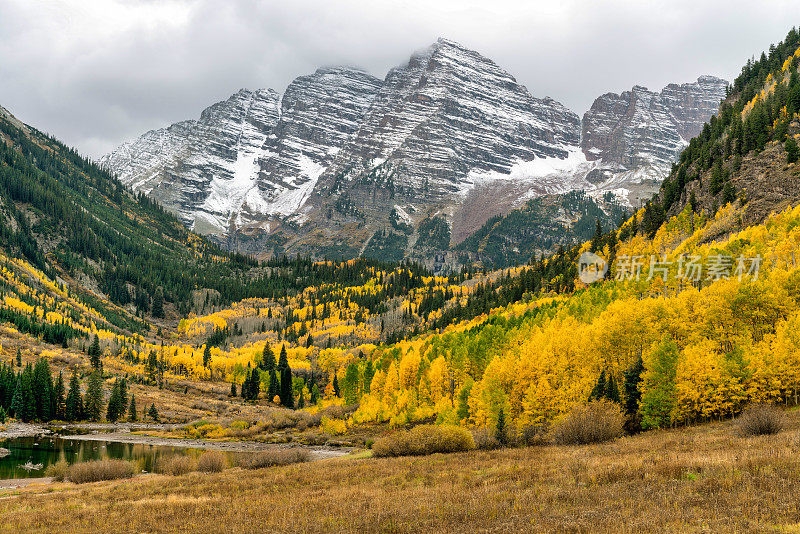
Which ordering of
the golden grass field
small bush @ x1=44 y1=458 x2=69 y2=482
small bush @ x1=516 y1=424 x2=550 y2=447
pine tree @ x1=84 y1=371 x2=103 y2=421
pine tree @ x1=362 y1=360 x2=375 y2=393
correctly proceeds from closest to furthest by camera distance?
1. the golden grass field
2. small bush @ x1=516 y1=424 x2=550 y2=447
3. small bush @ x1=44 y1=458 x2=69 y2=482
4. pine tree @ x1=84 y1=371 x2=103 y2=421
5. pine tree @ x1=362 y1=360 x2=375 y2=393

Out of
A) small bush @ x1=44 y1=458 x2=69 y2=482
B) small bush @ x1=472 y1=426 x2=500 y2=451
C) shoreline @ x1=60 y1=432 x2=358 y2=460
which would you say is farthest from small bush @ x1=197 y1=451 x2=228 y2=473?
shoreline @ x1=60 y1=432 x2=358 y2=460

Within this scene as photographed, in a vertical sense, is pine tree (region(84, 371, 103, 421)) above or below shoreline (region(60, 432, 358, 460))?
above

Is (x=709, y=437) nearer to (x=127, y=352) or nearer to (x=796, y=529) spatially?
(x=796, y=529)

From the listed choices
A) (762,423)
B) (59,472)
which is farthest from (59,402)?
(762,423)

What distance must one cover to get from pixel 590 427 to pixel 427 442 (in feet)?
49.3

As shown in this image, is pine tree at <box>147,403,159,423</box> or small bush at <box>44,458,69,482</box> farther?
pine tree at <box>147,403,159,423</box>

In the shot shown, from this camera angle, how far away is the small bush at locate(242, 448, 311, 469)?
5291cm

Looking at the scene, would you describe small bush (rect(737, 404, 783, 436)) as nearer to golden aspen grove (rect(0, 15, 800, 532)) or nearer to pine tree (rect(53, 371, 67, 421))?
golden aspen grove (rect(0, 15, 800, 532))

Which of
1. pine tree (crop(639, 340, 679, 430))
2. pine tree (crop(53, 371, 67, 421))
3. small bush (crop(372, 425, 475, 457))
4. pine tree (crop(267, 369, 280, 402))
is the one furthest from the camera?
pine tree (crop(267, 369, 280, 402))

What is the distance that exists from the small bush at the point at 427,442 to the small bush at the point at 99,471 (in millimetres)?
23433

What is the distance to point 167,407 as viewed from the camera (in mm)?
130500

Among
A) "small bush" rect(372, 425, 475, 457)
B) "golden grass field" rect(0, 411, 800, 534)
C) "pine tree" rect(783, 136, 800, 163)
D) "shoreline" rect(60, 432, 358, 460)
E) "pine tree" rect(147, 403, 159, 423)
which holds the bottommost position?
"shoreline" rect(60, 432, 358, 460)

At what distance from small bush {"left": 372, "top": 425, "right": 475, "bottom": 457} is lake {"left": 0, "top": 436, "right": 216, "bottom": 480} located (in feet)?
86.6

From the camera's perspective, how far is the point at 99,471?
4994cm
